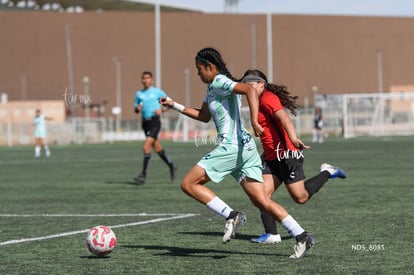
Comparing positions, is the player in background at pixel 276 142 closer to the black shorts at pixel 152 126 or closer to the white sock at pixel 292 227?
the white sock at pixel 292 227

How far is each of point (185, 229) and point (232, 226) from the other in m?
2.83

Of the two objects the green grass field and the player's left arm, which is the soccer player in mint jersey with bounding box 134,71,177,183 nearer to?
the green grass field

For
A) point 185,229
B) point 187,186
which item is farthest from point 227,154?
point 185,229

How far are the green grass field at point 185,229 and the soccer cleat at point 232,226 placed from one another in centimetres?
23

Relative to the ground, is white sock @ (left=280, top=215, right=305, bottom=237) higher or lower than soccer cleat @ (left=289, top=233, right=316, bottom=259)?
higher

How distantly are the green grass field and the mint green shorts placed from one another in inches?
30.9

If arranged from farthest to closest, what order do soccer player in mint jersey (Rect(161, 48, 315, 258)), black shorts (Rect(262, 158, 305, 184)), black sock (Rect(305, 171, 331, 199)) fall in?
black sock (Rect(305, 171, 331, 199)) → black shorts (Rect(262, 158, 305, 184)) → soccer player in mint jersey (Rect(161, 48, 315, 258))

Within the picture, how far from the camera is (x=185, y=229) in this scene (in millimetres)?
12047

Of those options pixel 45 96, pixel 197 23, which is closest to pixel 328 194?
pixel 45 96

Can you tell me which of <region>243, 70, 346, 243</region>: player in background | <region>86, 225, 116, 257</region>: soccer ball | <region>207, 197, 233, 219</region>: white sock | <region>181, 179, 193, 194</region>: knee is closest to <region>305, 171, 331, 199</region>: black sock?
<region>243, 70, 346, 243</region>: player in background

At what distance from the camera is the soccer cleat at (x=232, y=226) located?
30.2 ft

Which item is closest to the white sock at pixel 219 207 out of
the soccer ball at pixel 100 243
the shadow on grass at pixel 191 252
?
the shadow on grass at pixel 191 252

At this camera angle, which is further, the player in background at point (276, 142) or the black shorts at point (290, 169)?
the black shorts at point (290, 169)

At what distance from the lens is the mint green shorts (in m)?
9.45
